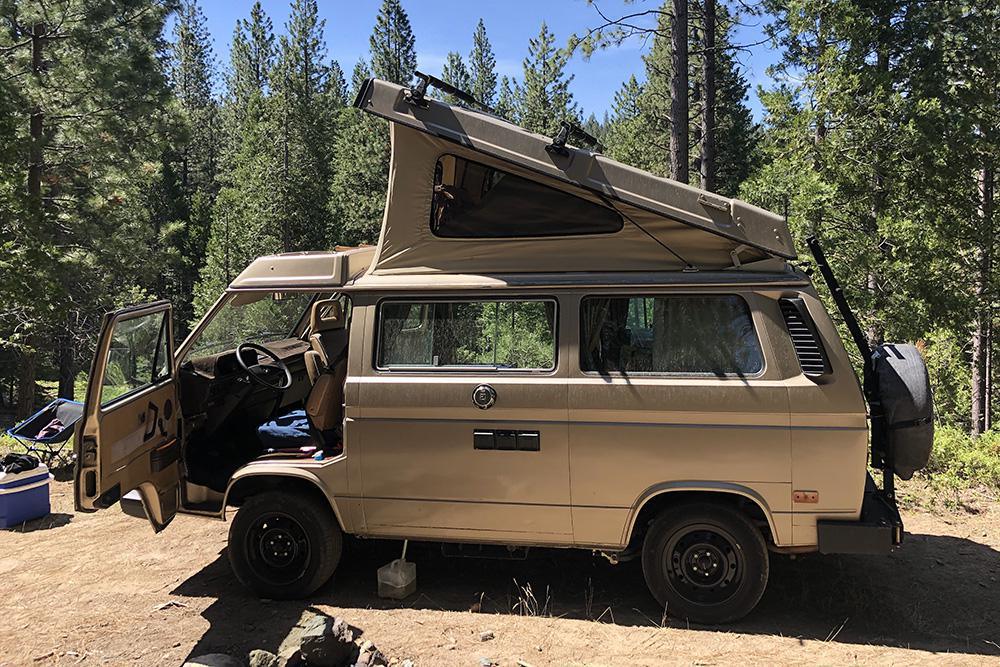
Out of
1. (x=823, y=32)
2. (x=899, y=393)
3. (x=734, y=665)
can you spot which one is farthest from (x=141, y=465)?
(x=823, y=32)

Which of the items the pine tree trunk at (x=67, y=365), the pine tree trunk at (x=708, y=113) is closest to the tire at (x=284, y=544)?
the pine tree trunk at (x=708, y=113)

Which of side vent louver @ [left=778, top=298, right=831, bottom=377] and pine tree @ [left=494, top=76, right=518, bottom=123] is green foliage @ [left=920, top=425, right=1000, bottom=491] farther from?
pine tree @ [left=494, top=76, right=518, bottom=123]

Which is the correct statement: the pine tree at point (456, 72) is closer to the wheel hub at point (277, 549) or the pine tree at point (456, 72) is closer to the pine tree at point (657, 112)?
the pine tree at point (657, 112)

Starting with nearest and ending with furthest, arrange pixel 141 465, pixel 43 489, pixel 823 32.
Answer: pixel 141 465 < pixel 43 489 < pixel 823 32

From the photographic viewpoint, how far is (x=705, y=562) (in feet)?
15.4

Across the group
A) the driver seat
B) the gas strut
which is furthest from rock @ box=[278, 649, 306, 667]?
the gas strut

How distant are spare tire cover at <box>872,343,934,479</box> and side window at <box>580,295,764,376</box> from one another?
89 cm

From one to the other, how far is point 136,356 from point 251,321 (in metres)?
0.97

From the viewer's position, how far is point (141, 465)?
5000 mm

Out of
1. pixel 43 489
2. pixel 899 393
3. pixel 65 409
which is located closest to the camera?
pixel 899 393

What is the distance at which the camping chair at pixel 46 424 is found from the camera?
8258 mm

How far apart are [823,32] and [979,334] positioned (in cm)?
745

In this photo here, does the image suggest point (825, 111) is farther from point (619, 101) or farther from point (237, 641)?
point (619, 101)

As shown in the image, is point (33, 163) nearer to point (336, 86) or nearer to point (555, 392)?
point (555, 392)
